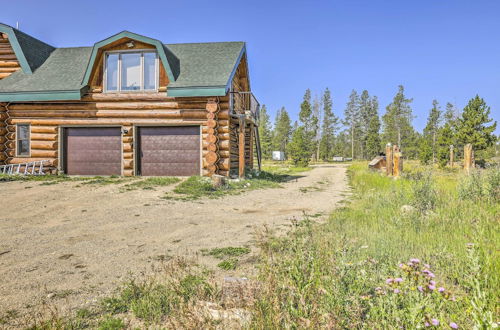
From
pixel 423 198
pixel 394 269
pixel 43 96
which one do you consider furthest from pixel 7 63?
pixel 394 269

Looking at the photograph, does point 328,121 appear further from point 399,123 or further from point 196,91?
point 196,91

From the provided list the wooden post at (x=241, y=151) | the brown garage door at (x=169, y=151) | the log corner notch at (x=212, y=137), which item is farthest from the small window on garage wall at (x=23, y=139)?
the wooden post at (x=241, y=151)

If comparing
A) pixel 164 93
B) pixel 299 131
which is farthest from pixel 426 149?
pixel 164 93

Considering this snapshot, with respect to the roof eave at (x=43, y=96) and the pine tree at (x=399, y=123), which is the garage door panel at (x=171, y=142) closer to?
the roof eave at (x=43, y=96)

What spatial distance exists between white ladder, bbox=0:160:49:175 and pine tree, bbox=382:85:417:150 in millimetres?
63818

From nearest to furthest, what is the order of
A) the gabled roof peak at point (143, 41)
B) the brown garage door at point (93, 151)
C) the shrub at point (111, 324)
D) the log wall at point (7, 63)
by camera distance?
the shrub at point (111, 324) < the gabled roof peak at point (143, 41) < the brown garage door at point (93, 151) < the log wall at point (7, 63)

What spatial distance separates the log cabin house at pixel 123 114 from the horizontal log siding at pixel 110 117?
0.15 feet

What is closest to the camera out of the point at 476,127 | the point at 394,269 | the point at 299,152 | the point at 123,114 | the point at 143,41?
the point at 394,269

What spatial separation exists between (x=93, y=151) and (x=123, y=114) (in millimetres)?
2539

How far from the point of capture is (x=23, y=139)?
15.1 m

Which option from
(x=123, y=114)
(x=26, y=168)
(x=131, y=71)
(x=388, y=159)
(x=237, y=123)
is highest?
(x=131, y=71)

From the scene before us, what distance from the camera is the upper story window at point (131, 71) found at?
14.4 m

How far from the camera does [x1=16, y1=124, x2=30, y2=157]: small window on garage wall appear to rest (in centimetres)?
1507

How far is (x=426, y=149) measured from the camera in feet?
132
